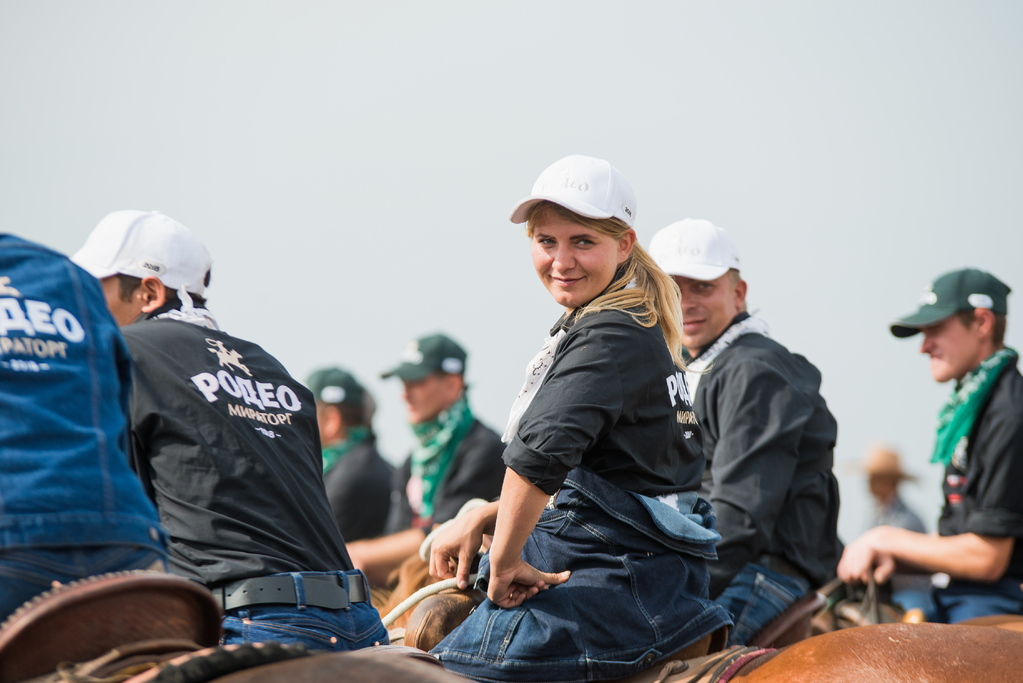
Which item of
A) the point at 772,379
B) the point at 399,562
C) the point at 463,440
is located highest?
the point at 772,379

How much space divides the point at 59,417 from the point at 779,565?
343 cm

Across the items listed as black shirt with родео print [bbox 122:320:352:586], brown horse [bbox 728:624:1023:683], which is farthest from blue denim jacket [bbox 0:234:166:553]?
brown horse [bbox 728:624:1023:683]

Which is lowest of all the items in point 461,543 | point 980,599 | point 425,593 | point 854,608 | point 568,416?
point 854,608

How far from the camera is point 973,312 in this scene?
548cm

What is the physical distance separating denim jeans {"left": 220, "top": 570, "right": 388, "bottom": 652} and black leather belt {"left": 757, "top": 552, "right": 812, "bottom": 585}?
2.07 meters

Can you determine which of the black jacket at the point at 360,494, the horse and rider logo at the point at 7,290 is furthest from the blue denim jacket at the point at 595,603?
the black jacket at the point at 360,494

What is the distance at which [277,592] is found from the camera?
2969mm

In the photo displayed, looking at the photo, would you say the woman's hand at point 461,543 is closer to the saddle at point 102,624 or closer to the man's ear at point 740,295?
the saddle at point 102,624

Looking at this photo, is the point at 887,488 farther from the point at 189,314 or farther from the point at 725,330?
the point at 189,314

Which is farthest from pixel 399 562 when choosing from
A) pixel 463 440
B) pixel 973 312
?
pixel 973 312

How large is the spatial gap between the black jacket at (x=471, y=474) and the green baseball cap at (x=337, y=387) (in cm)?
138

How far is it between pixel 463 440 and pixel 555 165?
4654 millimetres

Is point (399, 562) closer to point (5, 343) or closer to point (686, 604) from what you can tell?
point (686, 604)

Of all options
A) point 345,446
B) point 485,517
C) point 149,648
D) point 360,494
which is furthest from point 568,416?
point 345,446
